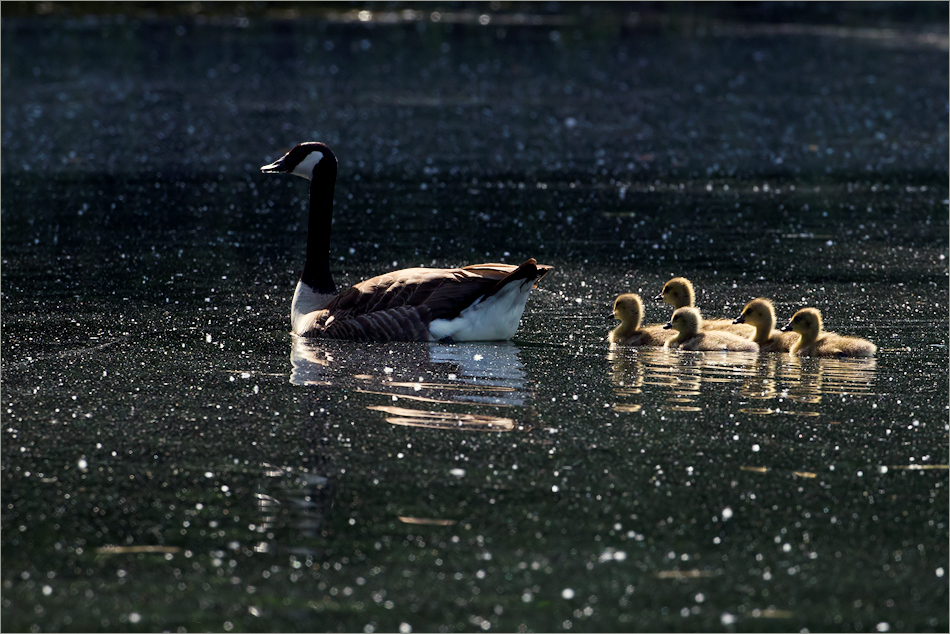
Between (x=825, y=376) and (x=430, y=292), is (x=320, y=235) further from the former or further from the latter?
(x=825, y=376)

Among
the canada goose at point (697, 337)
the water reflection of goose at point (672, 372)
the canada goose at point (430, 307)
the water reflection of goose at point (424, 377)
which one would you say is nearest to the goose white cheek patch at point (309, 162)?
the canada goose at point (430, 307)

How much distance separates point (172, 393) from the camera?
7348 millimetres

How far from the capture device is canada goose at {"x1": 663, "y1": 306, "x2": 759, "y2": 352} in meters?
8.70

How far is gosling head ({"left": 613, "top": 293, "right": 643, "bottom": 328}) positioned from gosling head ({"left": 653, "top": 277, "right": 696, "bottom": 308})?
62 cm

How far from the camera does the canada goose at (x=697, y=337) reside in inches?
343

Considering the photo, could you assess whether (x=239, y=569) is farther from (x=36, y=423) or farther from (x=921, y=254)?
(x=921, y=254)

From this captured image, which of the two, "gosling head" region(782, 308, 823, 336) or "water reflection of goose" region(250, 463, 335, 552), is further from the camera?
"gosling head" region(782, 308, 823, 336)

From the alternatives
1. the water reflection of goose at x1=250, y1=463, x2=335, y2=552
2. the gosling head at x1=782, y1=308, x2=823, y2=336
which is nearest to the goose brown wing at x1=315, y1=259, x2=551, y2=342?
the gosling head at x1=782, y1=308, x2=823, y2=336

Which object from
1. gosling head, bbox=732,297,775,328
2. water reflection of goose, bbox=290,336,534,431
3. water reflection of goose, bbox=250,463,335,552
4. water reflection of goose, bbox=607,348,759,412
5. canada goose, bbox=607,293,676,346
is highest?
gosling head, bbox=732,297,775,328

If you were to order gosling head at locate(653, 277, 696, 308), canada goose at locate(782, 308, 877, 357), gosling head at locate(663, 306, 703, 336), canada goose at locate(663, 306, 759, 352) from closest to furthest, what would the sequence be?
canada goose at locate(782, 308, 877, 357), canada goose at locate(663, 306, 759, 352), gosling head at locate(663, 306, 703, 336), gosling head at locate(653, 277, 696, 308)

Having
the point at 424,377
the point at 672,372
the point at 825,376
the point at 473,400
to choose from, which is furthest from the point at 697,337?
the point at 473,400

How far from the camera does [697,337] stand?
29.0 feet

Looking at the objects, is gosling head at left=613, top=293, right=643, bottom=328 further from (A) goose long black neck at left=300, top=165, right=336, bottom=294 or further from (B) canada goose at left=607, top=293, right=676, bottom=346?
(A) goose long black neck at left=300, top=165, right=336, bottom=294

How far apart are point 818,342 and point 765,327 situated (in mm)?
488
